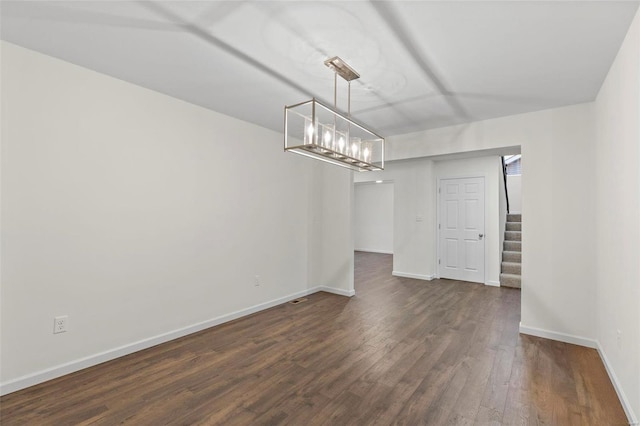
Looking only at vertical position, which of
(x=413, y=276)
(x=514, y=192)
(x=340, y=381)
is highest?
(x=514, y=192)

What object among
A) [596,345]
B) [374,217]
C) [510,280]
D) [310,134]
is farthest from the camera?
[374,217]

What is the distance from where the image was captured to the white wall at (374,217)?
401 inches

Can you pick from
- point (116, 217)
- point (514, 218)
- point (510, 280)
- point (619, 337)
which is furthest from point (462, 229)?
point (116, 217)

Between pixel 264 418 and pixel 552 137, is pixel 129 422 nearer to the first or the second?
pixel 264 418

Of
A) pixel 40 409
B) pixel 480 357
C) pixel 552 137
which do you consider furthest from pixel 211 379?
pixel 552 137

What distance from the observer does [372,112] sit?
11.9 feet

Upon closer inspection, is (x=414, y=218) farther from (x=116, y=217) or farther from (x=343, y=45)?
(x=116, y=217)

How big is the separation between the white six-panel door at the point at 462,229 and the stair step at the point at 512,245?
3.24ft

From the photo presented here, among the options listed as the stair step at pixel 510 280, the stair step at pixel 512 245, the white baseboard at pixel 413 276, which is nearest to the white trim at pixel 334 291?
the white baseboard at pixel 413 276

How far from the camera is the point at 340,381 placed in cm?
242

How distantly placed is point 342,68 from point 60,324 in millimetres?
3174

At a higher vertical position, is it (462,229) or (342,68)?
(342,68)

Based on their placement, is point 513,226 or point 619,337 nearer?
point 619,337

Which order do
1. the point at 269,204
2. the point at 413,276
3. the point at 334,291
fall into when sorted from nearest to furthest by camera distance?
1. the point at 269,204
2. the point at 334,291
3. the point at 413,276
